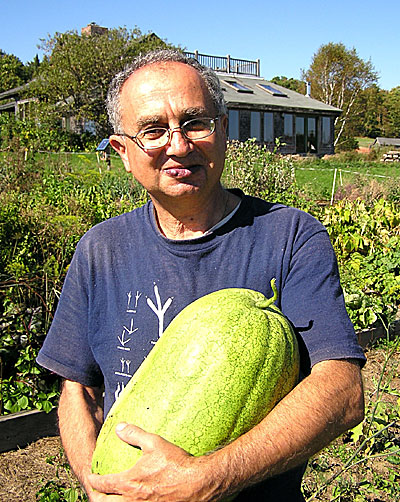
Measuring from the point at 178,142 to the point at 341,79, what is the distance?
58.4m

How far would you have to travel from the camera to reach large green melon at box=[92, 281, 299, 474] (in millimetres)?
1385

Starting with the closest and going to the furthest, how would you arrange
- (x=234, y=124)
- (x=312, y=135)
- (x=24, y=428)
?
(x=24, y=428)
(x=234, y=124)
(x=312, y=135)

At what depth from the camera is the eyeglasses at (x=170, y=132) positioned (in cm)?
188

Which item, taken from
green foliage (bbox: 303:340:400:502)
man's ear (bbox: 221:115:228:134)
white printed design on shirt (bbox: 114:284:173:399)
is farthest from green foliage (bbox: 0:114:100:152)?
white printed design on shirt (bbox: 114:284:173:399)

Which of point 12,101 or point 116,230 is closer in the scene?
point 116,230

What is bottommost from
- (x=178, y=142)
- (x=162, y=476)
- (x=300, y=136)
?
(x=162, y=476)

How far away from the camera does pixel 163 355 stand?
4.89ft

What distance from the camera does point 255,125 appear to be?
3341 centimetres

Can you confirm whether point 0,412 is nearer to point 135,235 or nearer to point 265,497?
point 135,235

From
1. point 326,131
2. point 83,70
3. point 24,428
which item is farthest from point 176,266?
point 326,131

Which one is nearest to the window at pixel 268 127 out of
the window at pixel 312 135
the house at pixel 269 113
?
the house at pixel 269 113

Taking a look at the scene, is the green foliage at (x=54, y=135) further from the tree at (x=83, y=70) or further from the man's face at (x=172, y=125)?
the man's face at (x=172, y=125)

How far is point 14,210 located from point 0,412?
1.86 meters

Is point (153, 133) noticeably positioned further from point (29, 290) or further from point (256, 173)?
point (256, 173)
